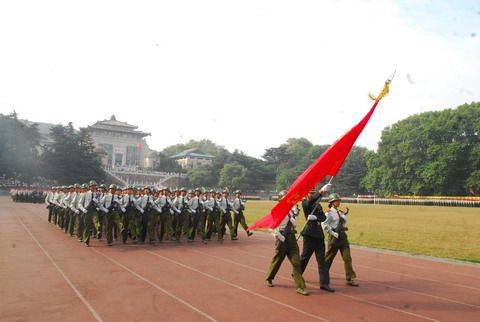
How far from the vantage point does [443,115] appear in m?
53.5

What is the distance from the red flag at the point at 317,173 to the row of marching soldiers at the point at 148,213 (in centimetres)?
628

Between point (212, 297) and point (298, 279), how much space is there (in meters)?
1.47

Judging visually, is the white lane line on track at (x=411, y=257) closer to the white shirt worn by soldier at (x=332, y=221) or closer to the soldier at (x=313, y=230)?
the white shirt worn by soldier at (x=332, y=221)

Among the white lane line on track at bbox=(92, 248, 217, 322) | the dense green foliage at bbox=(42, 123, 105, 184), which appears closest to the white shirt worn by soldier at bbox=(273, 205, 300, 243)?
the white lane line on track at bbox=(92, 248, 217, 322)

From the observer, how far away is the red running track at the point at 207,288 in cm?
621

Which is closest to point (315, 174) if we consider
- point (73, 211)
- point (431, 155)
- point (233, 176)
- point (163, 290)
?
point (163, 290)

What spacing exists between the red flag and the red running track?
1.26 metres

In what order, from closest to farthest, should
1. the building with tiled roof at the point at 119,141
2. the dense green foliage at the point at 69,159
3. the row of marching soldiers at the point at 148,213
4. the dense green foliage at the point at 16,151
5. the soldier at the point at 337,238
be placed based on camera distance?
the soldier at the point at 337,238 → the row of marching soldiers at the point at 148,213 → the dense green foliage at the point at 16,151 → the dense green foliage at the point at 69,159 → the building with tiled roof at the point at 119,141

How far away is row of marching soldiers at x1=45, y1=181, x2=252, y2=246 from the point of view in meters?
13.4

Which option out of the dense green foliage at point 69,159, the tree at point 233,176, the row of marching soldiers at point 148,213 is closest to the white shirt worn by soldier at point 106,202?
the row of marching soldiers at point 148,213

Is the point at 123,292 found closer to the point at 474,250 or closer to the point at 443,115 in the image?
the point at 474,250

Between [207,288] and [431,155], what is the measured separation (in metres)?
50.2

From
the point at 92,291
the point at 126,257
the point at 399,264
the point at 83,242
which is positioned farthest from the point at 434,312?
the point at 83,242

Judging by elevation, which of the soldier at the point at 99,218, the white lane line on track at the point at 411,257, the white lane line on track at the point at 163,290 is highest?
the soldier at the point at 99,218
